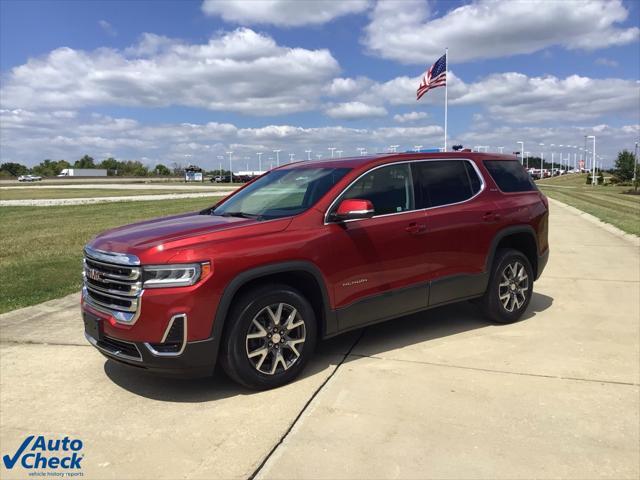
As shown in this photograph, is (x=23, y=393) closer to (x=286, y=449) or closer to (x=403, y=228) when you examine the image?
(x=286, y=449)

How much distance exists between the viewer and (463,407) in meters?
3.82

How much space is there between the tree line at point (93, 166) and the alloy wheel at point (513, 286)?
151 m

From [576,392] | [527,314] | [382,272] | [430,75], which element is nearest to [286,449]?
[382,272]

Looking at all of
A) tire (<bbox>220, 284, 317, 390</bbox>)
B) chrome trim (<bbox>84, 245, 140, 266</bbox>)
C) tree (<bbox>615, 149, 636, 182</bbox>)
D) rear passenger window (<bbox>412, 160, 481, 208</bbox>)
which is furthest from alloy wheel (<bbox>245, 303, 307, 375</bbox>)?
tree (<bbox>615, 149, 636, 182</bbox>)

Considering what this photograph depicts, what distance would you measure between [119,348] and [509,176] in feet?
14.5

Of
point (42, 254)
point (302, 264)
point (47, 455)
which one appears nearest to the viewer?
point (47, 455)

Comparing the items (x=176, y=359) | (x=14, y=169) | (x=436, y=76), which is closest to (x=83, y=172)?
(x=14, y=169)

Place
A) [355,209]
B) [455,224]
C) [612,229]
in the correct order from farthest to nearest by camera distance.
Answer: [612,229]
[455,224]
[355,209]

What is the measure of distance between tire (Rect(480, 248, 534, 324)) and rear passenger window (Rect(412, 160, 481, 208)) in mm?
808

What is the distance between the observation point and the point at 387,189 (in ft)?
16.3

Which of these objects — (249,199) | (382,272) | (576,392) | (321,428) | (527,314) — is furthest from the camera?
(527,314)

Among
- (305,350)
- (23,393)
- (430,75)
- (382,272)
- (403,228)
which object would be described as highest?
(430,75)

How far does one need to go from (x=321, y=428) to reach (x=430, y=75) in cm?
2560

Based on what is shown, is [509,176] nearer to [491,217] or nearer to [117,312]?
[491,217]
